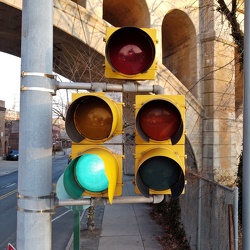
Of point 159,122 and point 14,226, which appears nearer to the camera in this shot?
point 159,122

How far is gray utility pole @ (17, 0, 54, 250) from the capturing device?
6.95 feet

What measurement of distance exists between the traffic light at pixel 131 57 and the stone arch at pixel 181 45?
1066 cm

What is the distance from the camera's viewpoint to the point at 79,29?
10.1 metres

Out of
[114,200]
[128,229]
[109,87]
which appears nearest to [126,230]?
[128,229]

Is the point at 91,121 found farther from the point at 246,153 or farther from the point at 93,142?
the point at 246,153

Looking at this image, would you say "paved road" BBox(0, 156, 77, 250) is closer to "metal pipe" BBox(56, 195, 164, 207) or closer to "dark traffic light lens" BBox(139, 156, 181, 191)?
"metal pipe" BBox(56, 195, 164, 207)

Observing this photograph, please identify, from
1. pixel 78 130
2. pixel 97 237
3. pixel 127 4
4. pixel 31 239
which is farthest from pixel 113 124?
pixel 127 4

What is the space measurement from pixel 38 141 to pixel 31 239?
0.69 meters

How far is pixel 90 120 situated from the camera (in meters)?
2.13

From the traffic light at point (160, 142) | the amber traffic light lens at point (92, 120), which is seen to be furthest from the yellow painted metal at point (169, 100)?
the amber traffic light lens at point (92, 120)

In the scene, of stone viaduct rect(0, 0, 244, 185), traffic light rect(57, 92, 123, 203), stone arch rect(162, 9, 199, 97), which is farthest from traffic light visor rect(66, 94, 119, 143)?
stone arch rect(162, 9, 199, 97)

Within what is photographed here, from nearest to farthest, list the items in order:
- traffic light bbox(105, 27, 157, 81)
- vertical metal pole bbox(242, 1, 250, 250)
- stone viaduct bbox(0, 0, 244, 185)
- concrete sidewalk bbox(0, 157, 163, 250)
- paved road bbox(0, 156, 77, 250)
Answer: traffic light bbox(105, 27, 157, 81), vertical metal pole bbox(242, 1, 250, 250), concrete sidewalk bbox(0, 157, 163, 250), paved road bbox(0, 156, 77, 250), stone viaduct bbox(0, 0, 244, 185)

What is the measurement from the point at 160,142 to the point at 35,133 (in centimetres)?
91

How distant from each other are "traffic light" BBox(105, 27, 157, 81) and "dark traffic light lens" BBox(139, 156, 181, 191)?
2.22 ft
